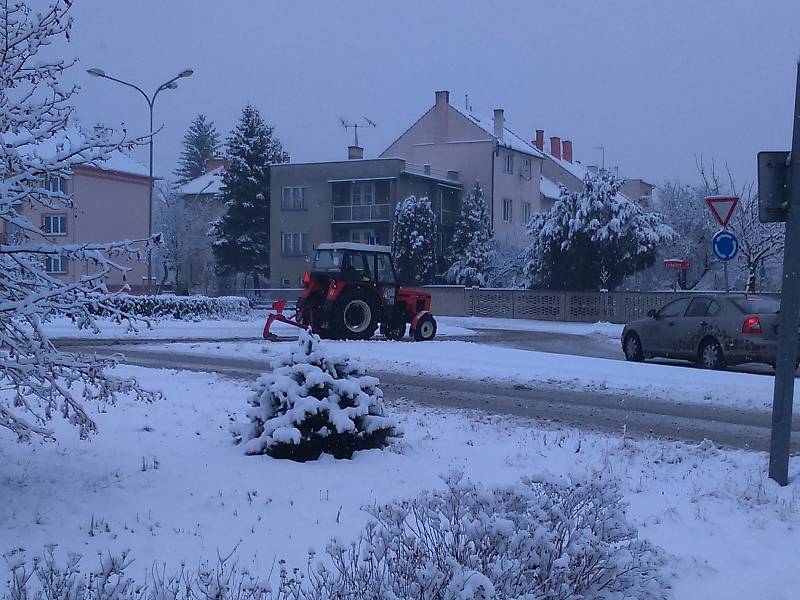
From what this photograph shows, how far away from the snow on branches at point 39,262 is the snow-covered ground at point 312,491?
79 cm

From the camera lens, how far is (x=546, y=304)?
40312mm

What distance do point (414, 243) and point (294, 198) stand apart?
10620 millimetres

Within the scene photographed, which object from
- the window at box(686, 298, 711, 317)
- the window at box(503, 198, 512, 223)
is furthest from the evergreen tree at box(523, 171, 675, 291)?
the window at box(503, 198, 512, 223)

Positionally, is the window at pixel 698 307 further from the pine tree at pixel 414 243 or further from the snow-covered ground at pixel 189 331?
the pine tree at pixel 414 243

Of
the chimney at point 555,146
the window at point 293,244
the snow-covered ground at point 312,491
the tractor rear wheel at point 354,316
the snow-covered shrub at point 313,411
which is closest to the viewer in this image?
the snow-covered ground at point 312,491

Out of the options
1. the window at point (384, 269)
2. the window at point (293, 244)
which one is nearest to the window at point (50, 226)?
the window at point (384, 269)

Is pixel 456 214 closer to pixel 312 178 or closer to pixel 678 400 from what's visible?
pixel 312 178

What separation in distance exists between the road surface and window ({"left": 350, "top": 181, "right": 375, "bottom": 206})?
132 ft

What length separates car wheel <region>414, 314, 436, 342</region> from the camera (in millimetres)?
24550

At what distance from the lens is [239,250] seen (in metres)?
58.4

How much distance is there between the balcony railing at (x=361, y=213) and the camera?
5541 cm

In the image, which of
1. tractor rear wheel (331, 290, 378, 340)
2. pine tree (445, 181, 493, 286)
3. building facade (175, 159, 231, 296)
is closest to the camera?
tractor rear wheel (331, 290, 378, 340)

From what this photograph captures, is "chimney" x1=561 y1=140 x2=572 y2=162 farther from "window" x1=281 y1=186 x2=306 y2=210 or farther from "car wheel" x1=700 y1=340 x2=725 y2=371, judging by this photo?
"car wheel" x1=700 y1=340 x2=725 y2=371

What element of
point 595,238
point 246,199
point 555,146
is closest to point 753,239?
point 595,238
